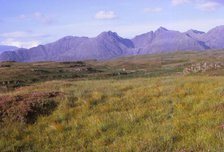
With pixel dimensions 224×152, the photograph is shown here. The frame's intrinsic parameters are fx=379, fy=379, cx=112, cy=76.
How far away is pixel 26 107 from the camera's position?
1702 centimetres

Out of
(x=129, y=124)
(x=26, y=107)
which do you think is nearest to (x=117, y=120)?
(x=129, y=124)

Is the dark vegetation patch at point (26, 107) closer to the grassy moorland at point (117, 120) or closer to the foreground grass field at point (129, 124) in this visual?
the grassy moorland at point (117, 120)

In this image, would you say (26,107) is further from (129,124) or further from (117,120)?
(129,124)

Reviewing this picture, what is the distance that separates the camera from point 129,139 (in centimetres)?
1208

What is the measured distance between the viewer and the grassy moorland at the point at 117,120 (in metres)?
11.4

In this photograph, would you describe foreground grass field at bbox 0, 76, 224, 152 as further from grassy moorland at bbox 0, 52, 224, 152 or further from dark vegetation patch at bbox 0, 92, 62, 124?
dark vegetation patch at bbox 0, 92, 62, 124

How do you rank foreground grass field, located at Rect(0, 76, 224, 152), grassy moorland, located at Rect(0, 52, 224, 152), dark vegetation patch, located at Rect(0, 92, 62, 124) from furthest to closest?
dark vegetation patch, located at Rect(0, 92, 62, 124) < grassy moorland, located at Rect(0, 52, 224, 152) < foreground grass field, located at Rect(0, 76, 224, 152)

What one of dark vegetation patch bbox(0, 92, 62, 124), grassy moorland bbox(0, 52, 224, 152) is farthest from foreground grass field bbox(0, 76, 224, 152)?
dark vegetation patch bbox(0, 92, 62, 124)

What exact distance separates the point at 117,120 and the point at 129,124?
761mm

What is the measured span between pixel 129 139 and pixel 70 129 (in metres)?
3.25

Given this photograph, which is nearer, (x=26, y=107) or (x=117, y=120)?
(x=117, y=120)

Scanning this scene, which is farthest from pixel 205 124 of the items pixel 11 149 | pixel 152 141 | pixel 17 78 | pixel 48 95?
pixel 17 78

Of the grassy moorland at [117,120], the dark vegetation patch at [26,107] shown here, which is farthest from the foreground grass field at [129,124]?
the dark vegetation patch at [26,107]

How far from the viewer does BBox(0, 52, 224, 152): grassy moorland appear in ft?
37.6
